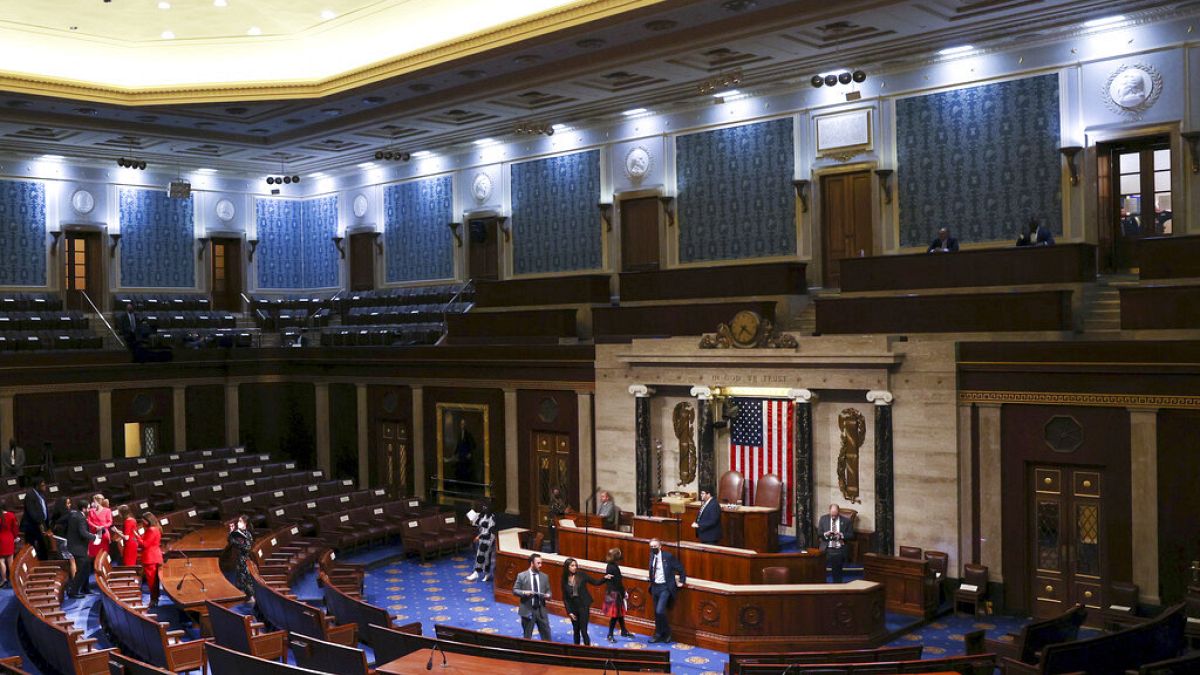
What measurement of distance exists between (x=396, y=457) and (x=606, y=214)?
22.5 feet

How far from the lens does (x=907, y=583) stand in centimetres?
1409

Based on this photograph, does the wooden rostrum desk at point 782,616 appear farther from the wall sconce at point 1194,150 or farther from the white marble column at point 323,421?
the white marble column at point 323,421

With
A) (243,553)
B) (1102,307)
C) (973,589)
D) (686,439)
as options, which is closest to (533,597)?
(243,553)

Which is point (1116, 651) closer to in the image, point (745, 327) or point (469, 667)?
point (469, 667)

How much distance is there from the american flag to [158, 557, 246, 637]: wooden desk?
7.86m

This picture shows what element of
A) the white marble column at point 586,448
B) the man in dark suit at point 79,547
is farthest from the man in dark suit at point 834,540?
the man in dark suit at point 79,547

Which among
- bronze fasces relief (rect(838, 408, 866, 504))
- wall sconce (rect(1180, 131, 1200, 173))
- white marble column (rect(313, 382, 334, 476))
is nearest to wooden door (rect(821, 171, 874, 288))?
bronze fasces relief (rect(838, 408, 866, 504))

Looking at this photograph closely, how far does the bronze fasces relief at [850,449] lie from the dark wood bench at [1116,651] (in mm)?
5491

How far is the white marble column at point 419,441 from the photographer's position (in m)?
22.2

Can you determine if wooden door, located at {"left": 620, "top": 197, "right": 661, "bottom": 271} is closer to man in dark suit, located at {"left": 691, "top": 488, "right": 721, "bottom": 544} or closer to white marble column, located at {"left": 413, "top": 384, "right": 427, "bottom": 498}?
white marble column, located at {"left": 413, "top": 384, "right": 427, "bottom": 498}

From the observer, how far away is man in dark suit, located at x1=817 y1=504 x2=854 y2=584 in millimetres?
14422

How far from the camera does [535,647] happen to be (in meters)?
10.3

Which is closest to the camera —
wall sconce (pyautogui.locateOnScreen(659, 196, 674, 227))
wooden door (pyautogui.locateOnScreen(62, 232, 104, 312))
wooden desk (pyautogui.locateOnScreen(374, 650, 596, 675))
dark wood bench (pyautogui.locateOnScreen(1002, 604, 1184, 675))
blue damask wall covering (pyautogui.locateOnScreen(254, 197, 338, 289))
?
wooden desk (pyautogui.locateOnScreen(374, 650, 596, 675))

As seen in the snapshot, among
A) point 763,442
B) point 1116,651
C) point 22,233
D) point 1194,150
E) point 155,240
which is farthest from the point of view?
point 155,240
